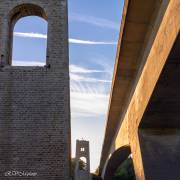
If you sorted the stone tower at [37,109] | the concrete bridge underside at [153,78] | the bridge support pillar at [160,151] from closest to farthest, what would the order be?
the concrete bridge underside at [153,78]
the bridge support pillar at [160,151]
the stone tower at [37,109]

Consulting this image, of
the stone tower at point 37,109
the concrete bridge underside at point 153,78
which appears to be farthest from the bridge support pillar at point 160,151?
the stone tower at point 37,109

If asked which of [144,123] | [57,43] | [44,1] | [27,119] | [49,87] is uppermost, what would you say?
[44,1]

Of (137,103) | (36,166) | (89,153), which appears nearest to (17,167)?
(36,166)

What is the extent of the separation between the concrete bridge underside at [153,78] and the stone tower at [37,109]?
11.8 feet

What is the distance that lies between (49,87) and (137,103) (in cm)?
553

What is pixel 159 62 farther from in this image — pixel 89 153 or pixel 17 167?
pixel 89 153

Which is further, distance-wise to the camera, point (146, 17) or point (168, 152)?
point (168, 152)

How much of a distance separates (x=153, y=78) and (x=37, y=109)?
23.0 ft

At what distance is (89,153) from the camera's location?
2675 cm

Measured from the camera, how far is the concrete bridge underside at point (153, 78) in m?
4.59

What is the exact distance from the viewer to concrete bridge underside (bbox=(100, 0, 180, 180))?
181 inches

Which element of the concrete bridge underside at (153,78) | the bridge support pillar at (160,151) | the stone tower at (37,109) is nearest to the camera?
the concrete bridge underside at (153,78)

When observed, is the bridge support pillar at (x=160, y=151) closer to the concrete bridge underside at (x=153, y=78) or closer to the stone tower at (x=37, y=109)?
the concrete bridge underside at (x=153, y=78)

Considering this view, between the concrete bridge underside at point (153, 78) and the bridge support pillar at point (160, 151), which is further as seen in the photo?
the bridge support pillar at point (160, 151)
